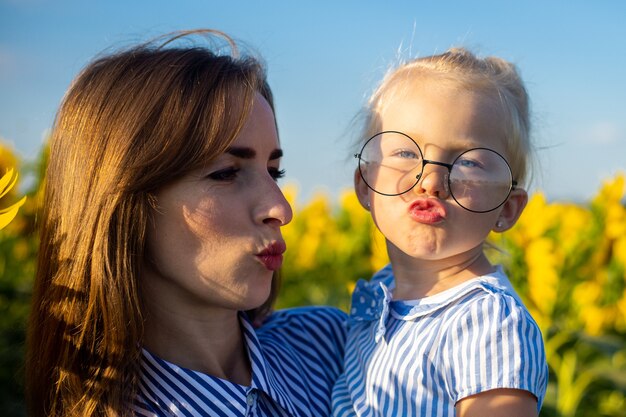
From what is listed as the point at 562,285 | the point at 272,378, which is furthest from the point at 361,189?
the point at 562,285

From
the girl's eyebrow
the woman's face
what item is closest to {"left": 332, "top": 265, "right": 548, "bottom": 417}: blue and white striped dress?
the woman's face

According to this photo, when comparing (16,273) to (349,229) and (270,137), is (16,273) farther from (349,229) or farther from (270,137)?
(349,229)

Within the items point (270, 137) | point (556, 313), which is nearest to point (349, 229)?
point (556, 313)

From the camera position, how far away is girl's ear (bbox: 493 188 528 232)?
188 cm

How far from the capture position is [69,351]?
1729 mm

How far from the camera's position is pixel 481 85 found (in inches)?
70.7

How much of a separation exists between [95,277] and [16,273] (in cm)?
194

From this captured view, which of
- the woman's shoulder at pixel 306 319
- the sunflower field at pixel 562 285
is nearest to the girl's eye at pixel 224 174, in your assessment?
the woman's shoulder at pixel 306 319

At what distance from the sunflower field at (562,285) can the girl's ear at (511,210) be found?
109cm

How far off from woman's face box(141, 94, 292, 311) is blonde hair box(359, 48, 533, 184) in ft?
1.12

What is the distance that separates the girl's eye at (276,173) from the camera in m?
1.92

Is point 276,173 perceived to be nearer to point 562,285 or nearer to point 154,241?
point 154,241

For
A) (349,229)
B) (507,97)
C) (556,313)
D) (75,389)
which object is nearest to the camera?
(75,389)

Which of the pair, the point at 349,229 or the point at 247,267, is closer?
the point at 247,267
